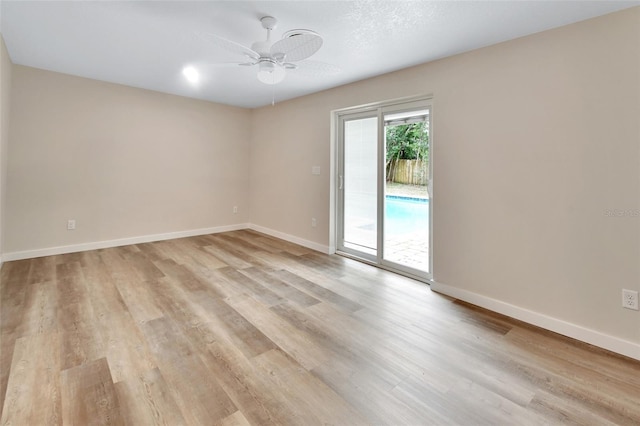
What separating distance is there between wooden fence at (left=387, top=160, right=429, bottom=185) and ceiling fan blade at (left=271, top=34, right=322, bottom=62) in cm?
180

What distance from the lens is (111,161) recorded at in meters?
4.32

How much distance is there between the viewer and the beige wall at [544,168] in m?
2.01

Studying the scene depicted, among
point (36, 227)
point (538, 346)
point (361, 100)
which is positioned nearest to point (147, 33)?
point (361, 100)

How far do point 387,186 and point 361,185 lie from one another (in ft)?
1.46

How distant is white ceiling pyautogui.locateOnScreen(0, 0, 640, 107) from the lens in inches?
83.0

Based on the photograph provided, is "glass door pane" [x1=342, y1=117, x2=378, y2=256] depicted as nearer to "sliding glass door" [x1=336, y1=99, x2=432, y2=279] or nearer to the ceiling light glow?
"sliding glass door" [x1=336, y1=99, x2=432, y2=279]

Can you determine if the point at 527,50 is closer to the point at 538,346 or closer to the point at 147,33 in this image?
the point at 538,346

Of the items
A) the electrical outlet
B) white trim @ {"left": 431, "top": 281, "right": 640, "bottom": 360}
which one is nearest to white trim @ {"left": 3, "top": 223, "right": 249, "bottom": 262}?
white trim @ {"left": 431, "top": 281, "right": 640, "bottom": 360}

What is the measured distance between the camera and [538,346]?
207 centimetres

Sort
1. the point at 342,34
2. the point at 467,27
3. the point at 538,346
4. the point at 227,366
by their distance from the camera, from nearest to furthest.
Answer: the point at 227,366 → the point at 538,346 → the point at 467,27 → the point at 342,34

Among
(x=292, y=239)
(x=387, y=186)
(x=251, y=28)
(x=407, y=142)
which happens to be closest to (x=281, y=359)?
(x=387, y=186)

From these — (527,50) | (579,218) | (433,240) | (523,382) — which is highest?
(527,50)

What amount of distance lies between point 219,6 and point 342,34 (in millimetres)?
1008

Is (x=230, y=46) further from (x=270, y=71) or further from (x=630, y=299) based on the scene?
(x=630, y=299)
